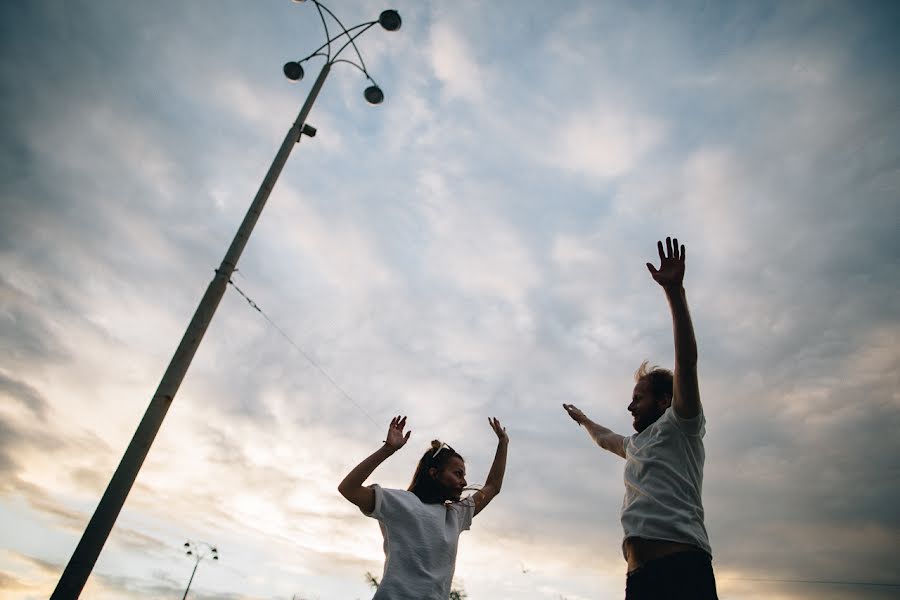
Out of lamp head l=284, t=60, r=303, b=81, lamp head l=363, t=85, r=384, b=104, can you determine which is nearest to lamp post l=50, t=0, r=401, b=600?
lamp head l=284, t=60, r=303, b=81

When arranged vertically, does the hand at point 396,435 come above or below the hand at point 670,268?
below

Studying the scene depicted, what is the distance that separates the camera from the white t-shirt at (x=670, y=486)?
7.77 ft

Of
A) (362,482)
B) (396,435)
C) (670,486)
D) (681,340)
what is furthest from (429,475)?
(681,340)

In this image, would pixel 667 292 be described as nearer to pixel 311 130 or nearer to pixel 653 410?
pixel 653 410

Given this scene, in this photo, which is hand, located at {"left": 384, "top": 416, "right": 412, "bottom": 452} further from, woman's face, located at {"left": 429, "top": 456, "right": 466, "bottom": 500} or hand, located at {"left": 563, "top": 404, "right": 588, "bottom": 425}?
hand, located at {"left": 563, "top": 404, "right": 588, "bottom": 425}

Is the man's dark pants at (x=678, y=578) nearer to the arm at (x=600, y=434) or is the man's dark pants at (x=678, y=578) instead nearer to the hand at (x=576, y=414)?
the arm at (x=600, y=434)

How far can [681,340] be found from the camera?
2.45 meters

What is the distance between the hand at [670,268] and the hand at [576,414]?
210 cm

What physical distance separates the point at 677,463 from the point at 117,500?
12.7 feet

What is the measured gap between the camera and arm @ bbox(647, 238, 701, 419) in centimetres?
243

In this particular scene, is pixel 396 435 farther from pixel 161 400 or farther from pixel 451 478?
pixel 161 400

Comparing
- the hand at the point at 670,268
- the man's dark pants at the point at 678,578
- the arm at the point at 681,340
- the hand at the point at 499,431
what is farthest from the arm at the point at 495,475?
the hand at the point at 670,268

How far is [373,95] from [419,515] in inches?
276

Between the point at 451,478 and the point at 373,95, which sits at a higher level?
the point at 373,95
